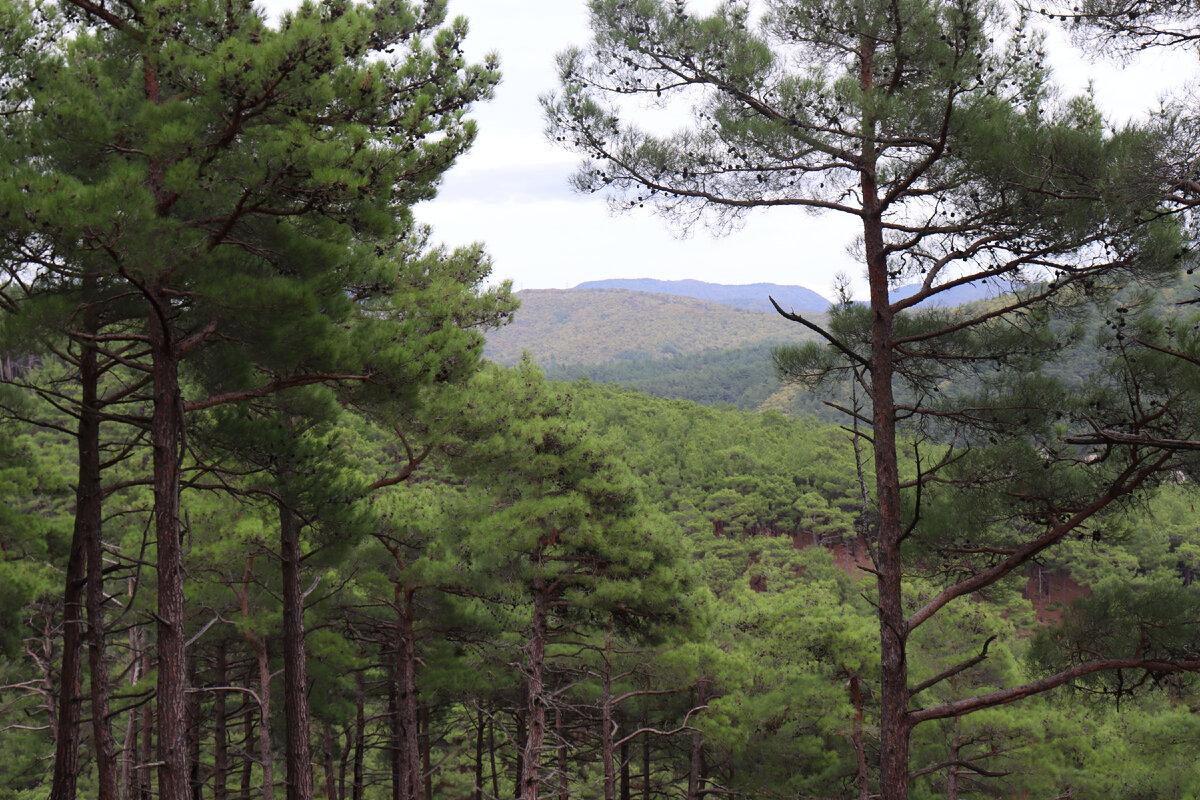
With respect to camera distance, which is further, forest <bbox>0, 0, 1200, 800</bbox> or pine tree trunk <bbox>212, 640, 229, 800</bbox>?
pine tree trunk <bbox>212, 640, 229, 800</bbox>

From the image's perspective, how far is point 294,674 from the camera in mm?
7578

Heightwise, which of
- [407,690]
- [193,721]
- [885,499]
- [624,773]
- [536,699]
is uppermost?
[885,499]

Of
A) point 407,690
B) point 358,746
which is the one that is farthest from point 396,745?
point 407,690

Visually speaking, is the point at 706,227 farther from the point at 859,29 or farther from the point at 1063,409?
the point at 1063,409

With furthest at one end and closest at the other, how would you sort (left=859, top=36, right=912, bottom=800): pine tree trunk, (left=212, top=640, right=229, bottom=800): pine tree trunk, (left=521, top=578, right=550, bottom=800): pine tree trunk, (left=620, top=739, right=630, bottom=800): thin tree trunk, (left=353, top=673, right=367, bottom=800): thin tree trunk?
Answer: 1. (left=620, top=739, right=630, bottom=800): thin tree trunk
2. (left=353, top=673, right=367, bottom=800): thin tree trunk
3. (left=212, top=640, right=229, bottom=800): pine tree trunk
4. (left=521, top=578, right=550, bottom=800): pine tree trunk
5. (left=859, top=36, right=912, bottom=800): pine tree trunk

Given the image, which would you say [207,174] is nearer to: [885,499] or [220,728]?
[885,499]

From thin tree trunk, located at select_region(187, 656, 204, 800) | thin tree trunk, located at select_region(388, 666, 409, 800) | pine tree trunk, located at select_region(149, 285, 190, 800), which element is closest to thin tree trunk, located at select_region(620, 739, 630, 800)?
thin tree trunk, located at select_region(388, 666, 409, 800)

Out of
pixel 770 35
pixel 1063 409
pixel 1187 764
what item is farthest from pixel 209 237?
pixel 1187 764

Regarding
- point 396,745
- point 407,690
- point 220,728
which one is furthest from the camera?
point 396,745

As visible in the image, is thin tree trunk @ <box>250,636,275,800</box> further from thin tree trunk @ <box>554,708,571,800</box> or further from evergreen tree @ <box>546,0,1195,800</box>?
evergreen tree @ <box>546,0,1195,800</box>

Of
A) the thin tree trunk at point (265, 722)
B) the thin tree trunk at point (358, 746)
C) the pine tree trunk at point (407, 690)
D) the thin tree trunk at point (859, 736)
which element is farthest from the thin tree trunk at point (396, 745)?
the thin tree trunk at point (859, 736)

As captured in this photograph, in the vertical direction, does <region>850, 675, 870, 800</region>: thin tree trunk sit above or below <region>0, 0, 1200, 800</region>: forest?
below

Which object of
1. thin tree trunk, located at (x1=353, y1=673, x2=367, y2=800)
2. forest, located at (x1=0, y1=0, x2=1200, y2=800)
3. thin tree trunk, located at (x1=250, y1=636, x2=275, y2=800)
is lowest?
thin tree trunk, located at (x1=353, y1=673, x2=367, y2=800)

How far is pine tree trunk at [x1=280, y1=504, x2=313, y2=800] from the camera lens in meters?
7.46
